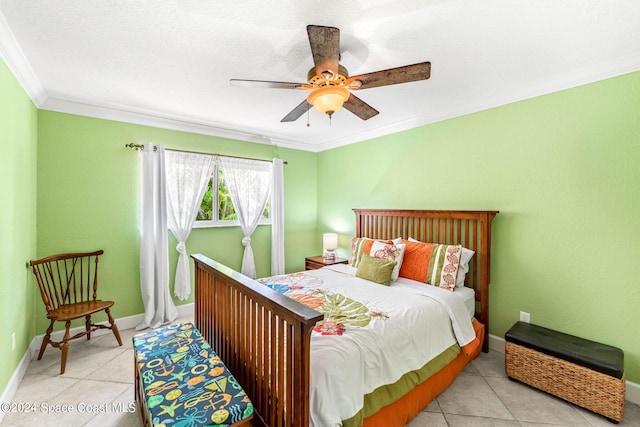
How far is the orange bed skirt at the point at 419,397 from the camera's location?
1.61 meters

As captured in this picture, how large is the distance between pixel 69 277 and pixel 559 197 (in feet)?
15.3

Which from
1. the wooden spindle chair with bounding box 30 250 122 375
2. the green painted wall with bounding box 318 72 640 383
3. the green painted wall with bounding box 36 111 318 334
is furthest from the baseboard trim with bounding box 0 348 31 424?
the green painted wall with bounding box 318 72 640 383

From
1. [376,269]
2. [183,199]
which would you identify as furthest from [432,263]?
[183,199]

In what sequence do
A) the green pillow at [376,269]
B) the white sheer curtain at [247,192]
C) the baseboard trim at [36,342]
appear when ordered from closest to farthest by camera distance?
1. the baseboard trim at [36,342]
2. the green pillow at [376,269]
3. the white sheer curtain at [247,192]

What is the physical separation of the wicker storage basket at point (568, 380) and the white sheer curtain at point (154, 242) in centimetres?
353

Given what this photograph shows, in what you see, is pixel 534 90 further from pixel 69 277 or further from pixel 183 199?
pixel 69 277

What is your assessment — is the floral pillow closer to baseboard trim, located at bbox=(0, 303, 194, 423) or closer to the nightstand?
the nightstand

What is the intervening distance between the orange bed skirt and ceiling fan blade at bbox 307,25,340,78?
197cm

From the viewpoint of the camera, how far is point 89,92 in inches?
103

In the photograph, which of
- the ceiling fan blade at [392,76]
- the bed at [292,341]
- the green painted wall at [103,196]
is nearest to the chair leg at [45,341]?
the green painted wall at [103,196]

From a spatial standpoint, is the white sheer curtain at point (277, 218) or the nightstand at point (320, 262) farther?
the white sheer curtain at point (277, 218)

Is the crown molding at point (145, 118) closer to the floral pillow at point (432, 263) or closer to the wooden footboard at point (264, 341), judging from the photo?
the wooden footboard at point (264, 341)

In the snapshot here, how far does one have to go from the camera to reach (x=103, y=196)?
306 cm

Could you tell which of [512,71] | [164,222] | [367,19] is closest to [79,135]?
[164,222]
